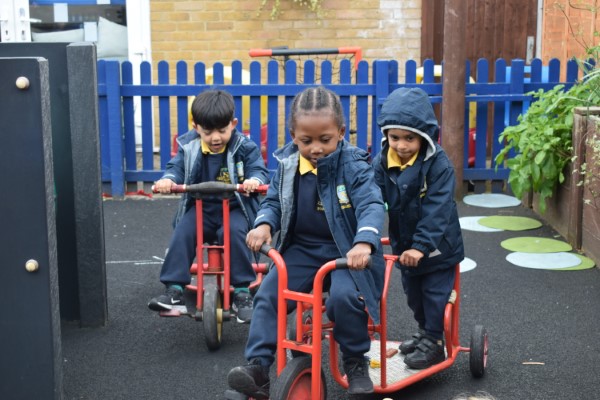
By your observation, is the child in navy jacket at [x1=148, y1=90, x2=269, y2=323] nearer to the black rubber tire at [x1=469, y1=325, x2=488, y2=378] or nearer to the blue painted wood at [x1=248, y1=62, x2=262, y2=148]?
the black rubber tire at [x1=469, y1=325, x2=488, y2=378]

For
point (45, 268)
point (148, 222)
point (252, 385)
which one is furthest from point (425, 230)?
point (148, 222)

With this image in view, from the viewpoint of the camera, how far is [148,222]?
326 inches

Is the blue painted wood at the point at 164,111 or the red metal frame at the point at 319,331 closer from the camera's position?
the red metal frame at the point at 319,331

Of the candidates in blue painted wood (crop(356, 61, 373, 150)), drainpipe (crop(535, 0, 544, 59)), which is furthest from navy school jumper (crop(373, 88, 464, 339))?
drainpipe (crop(535, 0, 544, 59))

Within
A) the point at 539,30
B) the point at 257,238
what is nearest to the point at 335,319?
the point at 257,238

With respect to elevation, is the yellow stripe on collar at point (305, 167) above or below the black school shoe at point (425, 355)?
above

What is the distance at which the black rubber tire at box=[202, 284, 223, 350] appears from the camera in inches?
193

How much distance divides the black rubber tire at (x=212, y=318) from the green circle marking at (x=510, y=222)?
3.41 m

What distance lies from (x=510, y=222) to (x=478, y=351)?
12.1 feet

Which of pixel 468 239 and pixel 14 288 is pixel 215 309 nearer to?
pixel 14 288

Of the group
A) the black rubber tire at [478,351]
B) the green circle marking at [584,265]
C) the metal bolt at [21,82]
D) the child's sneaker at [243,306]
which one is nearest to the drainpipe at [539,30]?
the green circle marking at [584,265]

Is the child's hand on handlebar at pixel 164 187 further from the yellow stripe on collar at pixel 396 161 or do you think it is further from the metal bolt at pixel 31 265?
the metal bolt at pixel 31 265

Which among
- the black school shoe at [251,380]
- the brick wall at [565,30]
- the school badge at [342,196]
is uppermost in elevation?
the brick wall at [565,30]

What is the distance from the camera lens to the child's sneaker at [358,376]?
3.94 metres
